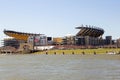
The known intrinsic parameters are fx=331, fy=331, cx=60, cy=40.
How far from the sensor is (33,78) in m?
41.2

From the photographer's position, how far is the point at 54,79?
39.8 meters

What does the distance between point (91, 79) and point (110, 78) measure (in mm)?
2427

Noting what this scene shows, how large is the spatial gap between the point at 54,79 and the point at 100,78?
5.56 metres

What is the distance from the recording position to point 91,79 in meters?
39.2

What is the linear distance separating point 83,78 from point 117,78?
4.10m

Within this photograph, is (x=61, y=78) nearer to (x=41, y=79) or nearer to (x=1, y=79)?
(x=41, y=79)

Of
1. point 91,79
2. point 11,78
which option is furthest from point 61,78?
point 11,78

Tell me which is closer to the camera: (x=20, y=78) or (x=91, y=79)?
(x=91, y=79)

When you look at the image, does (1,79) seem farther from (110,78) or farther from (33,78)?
(110,78)

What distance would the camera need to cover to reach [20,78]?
41.8 metres

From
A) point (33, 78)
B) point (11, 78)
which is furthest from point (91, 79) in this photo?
point (11, 78)

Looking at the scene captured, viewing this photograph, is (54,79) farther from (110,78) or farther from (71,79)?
(110,78)

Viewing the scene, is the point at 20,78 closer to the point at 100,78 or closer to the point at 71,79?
the point at 71,79

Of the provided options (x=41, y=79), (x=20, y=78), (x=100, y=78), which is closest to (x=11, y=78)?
(x=20, y=78)
